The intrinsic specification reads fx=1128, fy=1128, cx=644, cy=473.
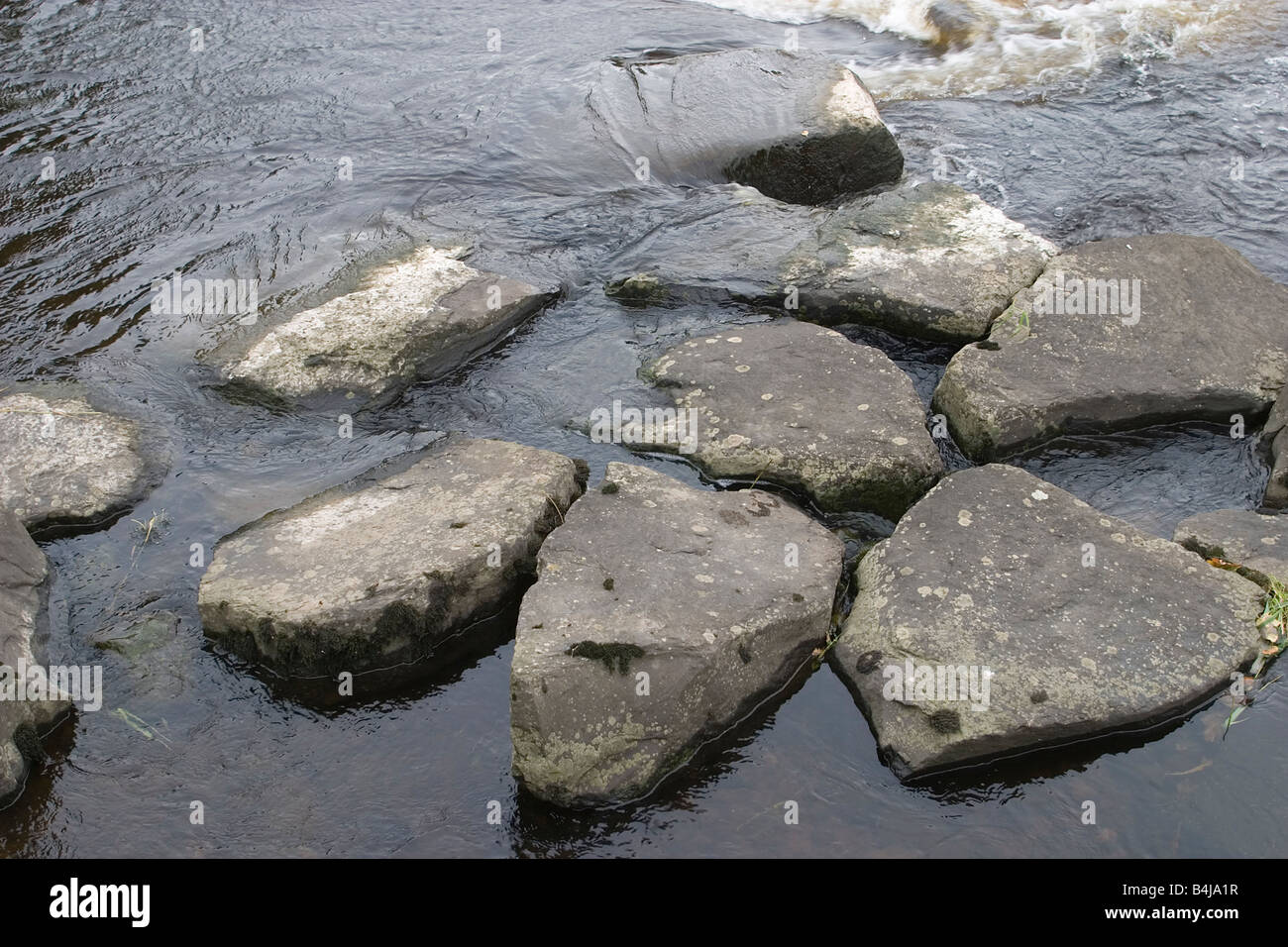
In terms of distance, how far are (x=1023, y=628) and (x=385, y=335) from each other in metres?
3.64

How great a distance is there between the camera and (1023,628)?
4.57m

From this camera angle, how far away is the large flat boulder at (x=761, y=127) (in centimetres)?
779

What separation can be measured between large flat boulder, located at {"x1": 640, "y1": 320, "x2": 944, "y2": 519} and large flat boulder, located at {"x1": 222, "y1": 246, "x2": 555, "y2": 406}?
1049mm

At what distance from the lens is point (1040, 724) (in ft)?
14.0

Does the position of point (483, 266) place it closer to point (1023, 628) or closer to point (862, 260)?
point (862, 260)

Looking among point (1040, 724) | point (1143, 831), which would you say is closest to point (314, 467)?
point (1040, 724)

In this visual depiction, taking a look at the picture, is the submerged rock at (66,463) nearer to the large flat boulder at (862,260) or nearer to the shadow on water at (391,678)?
the shadow on water at (391,678)

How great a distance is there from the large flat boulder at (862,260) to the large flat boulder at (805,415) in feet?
1.38

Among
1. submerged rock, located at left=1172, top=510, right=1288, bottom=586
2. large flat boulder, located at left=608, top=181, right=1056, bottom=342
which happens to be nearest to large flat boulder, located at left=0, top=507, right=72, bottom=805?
large flat boulder, located at left=608, top=181, right=1056, bottom=342

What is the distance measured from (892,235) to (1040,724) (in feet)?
11.8

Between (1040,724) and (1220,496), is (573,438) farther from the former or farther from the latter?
(1220,496)

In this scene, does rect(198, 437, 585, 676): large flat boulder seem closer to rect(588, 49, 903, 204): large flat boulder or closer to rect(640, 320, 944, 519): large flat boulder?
rect(640, 320, 944, 519): large flat boulder
